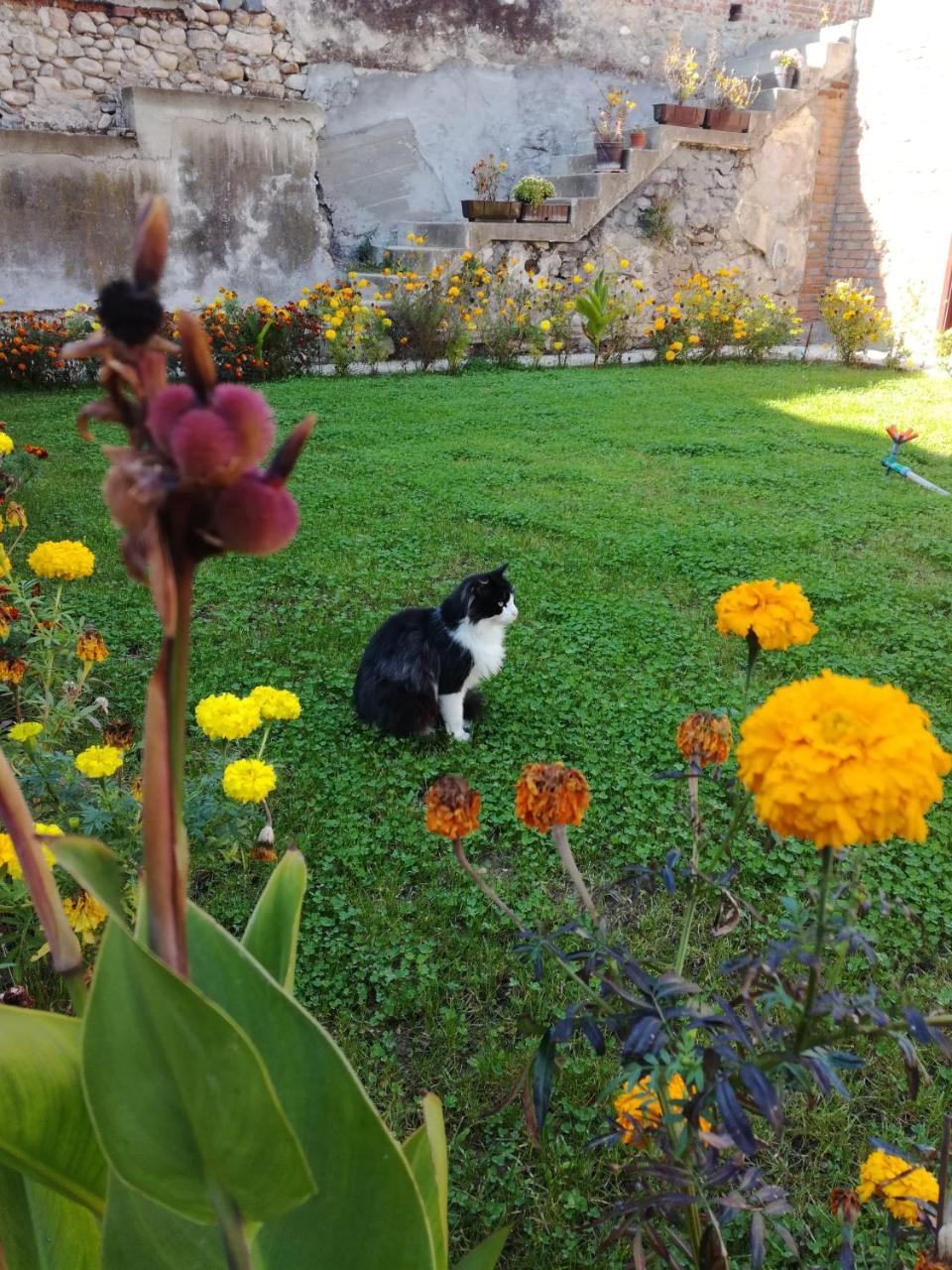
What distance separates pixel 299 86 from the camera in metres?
9.50

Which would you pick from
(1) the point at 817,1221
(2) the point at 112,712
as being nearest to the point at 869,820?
(1) the point at 817,1221

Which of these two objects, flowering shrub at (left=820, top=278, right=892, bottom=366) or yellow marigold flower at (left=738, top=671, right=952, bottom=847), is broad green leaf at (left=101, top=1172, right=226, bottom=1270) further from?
flowering shrub at (left=820, top=278, right=892, bottom=366)

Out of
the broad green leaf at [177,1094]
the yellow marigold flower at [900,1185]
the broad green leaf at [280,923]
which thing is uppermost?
the broad green leaf at [177,1094]

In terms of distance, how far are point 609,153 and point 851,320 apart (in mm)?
3382

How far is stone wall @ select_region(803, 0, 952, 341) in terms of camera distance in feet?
33.4

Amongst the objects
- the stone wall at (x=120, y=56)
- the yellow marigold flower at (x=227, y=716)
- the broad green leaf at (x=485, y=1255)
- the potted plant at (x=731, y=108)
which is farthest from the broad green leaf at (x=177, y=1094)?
the potted plant at (x=731, y=108)

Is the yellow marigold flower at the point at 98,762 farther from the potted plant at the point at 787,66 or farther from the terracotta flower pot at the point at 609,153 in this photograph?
the potted plant at the point at 787,66

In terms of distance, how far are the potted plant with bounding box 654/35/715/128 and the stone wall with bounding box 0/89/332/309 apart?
4.12 m

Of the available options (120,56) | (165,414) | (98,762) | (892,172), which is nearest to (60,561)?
(98,762)

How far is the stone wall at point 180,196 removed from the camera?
8023 mm

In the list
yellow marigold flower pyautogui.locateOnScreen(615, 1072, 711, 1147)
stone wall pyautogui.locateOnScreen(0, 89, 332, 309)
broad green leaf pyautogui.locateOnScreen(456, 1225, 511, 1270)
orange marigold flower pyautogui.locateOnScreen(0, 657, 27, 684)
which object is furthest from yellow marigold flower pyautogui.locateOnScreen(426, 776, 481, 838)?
stone wall pyautogui.locateOnScreen(0, 89, 332, 309)

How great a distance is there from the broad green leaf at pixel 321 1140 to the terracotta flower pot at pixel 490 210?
10.2m

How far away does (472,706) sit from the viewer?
3.03 m

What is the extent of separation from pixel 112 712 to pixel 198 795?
100 centimetres
